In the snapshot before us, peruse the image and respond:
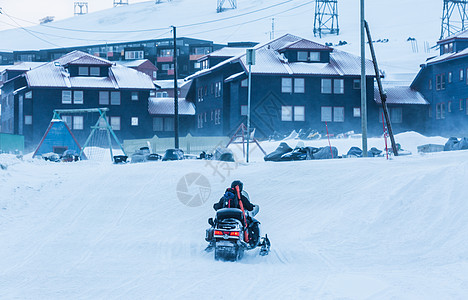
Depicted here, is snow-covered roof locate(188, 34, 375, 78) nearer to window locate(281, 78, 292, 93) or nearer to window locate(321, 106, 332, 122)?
window locate(281, 78, 292, 93)

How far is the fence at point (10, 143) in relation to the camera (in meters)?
45.1

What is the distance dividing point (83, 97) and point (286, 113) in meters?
19.6

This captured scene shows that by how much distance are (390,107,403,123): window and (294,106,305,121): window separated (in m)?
9.08

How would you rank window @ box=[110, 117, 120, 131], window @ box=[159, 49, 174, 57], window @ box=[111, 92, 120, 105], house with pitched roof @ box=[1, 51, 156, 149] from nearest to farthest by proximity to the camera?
house with pitched roof @ box=[1, 51, 156, 149], window @ box=[111, 92, 120, 105], window @ box=[110, 117, 120, 131], window @ box=[159, 49, 174, 57]

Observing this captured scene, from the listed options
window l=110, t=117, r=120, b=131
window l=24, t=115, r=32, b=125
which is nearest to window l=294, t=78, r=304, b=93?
window l=110, t=117, r=120, b=131

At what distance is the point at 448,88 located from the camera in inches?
2185

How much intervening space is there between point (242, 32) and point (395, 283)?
156140mm

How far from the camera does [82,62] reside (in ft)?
204

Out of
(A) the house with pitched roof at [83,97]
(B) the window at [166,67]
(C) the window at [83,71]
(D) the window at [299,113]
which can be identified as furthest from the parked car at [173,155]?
(B) the window at [166,67]

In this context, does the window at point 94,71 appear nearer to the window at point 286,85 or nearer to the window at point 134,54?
the window at point 286,85

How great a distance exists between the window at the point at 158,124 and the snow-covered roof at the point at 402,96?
21.5m

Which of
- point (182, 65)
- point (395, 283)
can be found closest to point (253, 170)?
point (395, 283)

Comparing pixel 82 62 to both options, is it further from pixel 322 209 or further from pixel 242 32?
pixel 242 32

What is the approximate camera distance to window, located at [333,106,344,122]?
55.7m
